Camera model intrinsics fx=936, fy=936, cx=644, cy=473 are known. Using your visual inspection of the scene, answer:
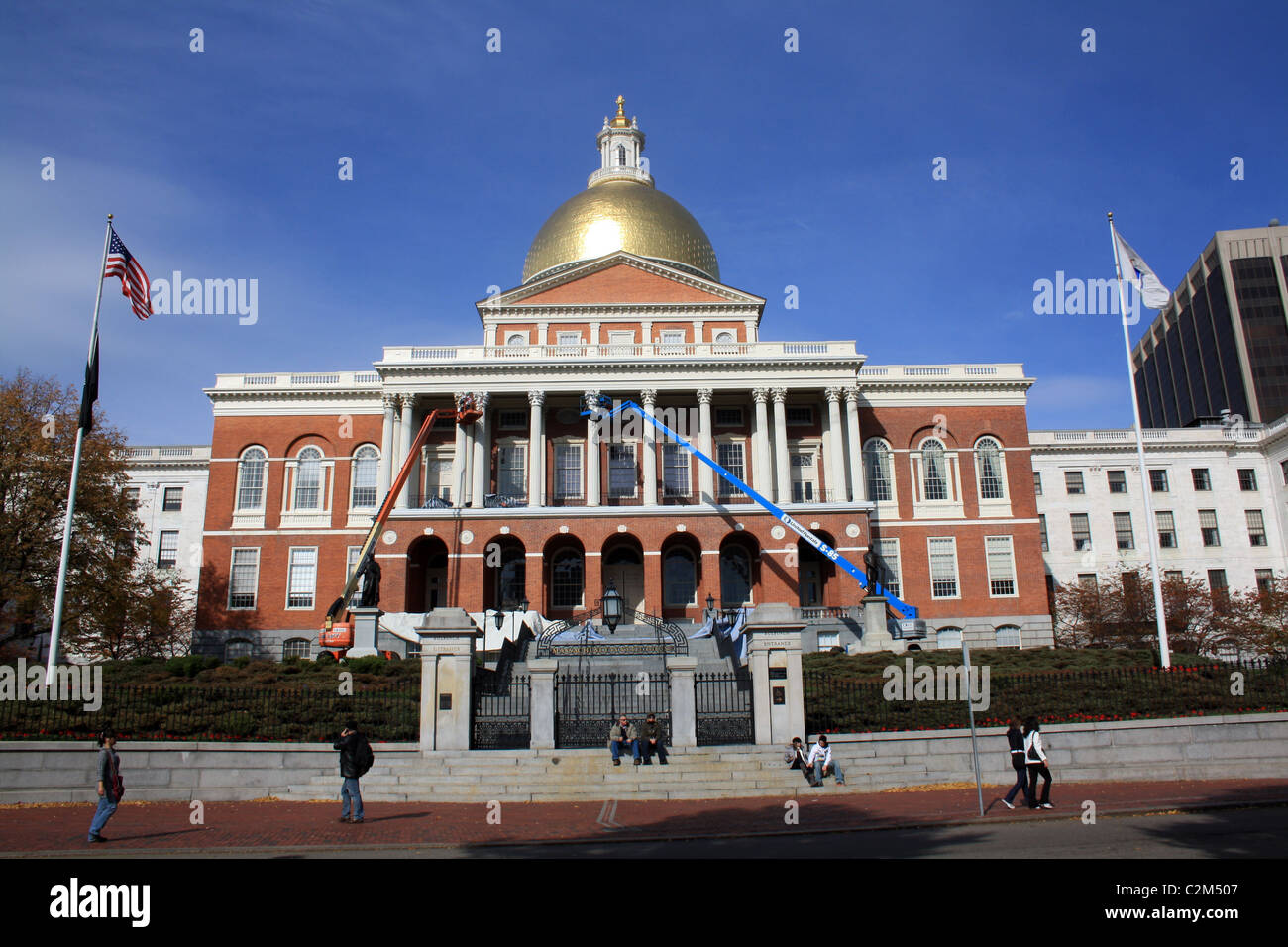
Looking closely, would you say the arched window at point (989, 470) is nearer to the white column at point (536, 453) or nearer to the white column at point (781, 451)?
the white column at point (781, 451)

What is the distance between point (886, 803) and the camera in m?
17.1

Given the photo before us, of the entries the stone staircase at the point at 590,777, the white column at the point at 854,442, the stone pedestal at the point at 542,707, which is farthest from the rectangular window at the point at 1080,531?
the stone pedestal at the point at 542,707

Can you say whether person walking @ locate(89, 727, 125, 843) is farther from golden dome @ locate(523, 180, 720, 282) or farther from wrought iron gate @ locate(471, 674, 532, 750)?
golden dome @ locate(523, 180, 720, 282)

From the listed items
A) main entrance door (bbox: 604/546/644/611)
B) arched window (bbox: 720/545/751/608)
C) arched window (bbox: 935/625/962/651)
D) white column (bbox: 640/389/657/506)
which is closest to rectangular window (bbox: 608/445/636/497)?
white column (bbox: 640/389/657/506)

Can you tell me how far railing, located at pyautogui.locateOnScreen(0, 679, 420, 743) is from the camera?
65.0 ft

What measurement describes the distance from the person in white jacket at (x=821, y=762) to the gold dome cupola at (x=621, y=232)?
41.2 metres

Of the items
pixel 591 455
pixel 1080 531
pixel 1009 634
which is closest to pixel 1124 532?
pixel 1080 531

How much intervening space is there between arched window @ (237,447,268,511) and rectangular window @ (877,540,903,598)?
111ft

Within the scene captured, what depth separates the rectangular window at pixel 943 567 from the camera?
49.8m

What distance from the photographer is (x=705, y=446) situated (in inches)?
1913

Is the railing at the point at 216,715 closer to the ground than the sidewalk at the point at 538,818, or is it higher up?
higher up

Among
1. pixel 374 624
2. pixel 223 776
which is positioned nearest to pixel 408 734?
pixel 223 776
